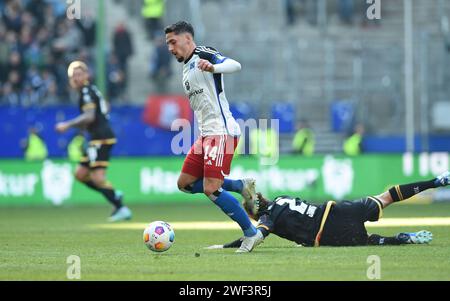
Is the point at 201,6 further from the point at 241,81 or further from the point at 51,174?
the point at 51,174

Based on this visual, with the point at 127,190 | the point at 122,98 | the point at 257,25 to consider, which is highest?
the point at 257,25

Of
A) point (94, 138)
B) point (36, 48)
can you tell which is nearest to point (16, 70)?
point (36, 48)

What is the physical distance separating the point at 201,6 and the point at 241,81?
3358mm

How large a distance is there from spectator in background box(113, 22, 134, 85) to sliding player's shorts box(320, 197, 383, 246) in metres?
18.2

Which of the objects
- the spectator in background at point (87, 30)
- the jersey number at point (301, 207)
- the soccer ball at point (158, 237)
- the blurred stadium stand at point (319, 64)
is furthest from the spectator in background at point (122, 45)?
the jersey number at point (301, 207)

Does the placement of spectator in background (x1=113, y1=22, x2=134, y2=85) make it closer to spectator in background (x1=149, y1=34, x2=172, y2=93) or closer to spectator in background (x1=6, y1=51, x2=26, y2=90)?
spectator in background (x1=149, y1=34, x2=172, y2=93)

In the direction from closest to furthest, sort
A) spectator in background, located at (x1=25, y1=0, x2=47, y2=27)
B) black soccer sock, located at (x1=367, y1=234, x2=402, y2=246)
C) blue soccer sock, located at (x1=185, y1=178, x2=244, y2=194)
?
blue soccer sock, located at (x1=185, y1=178, x2=244, y2=194)
black soccer sock, located at (x1=367, y1=234, x2=402, y2=246)
spectator in background, located at (x1=25, y1=0, x2=47, y2=27)

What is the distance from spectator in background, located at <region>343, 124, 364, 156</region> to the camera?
1119 inches

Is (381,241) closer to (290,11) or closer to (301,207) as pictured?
(301,207)

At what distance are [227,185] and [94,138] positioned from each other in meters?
7.58

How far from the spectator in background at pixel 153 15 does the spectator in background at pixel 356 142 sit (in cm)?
612

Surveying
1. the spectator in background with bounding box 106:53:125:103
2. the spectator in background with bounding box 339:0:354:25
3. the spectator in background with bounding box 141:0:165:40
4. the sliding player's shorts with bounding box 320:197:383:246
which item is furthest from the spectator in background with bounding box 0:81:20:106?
the sliding player's shorts with bounding box 320:197:383:246

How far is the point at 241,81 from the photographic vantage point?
29734 millimetres
